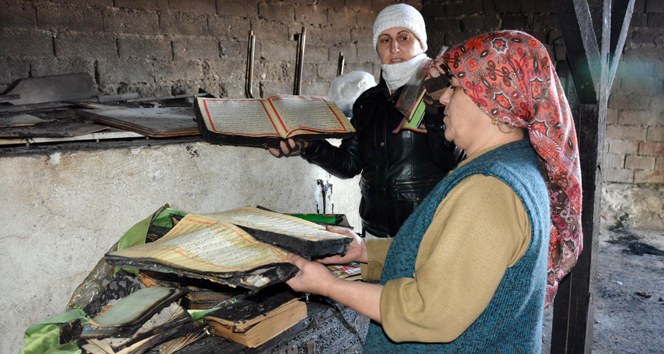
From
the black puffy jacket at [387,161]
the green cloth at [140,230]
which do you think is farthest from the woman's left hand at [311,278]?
the black puffy jacket at [387,161]

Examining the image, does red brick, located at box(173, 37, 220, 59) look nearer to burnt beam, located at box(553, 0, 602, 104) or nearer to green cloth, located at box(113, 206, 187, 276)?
green cloth, located at box(113, 206, 187, 276)

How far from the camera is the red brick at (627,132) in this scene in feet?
18.3

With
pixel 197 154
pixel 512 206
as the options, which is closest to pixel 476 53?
pixel 512 206

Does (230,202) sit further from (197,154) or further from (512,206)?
(512,206)

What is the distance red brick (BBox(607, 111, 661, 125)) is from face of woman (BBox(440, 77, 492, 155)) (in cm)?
533

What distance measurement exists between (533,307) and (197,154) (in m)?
1.38

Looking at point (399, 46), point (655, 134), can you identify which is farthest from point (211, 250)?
point (655, 134)

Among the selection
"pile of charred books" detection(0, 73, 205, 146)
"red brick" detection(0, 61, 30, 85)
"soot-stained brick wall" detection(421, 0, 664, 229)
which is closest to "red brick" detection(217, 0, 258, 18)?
"red brick" detection(0, 61, 30, 85)

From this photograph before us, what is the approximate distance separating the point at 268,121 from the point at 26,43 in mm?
2482

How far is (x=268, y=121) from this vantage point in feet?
6.59

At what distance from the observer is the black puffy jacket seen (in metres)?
2.31

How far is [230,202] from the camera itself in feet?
7.06

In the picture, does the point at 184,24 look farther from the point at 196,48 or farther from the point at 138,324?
the point at 138,324

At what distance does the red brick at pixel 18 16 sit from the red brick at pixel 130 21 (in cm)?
51
